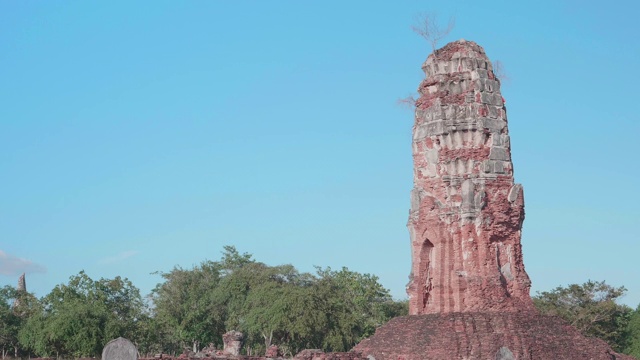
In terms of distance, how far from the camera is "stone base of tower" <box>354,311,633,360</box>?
66.9 ft

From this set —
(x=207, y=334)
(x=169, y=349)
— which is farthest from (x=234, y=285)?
(x=169, y=349)

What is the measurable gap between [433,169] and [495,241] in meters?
2.43

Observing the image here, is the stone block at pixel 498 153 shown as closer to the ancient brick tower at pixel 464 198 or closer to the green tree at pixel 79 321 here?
the ancient brick tower at pixel 464 198

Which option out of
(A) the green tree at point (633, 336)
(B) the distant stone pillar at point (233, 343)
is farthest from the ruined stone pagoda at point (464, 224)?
(A) the green tree at point (633, 336)

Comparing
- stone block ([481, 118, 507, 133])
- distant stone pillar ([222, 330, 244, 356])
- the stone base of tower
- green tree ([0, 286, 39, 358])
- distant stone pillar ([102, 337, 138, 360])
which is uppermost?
stone block ([481, 118, 507, 133])

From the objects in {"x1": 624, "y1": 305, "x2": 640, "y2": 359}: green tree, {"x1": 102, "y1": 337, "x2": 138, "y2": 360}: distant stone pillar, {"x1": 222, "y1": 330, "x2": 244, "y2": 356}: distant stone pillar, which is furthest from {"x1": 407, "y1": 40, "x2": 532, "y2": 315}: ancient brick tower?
{"x1": 624, "y1": 305, "x2": 640, "y2": 359}: green tree

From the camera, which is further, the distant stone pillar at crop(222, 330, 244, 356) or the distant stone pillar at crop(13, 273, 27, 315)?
the distant stone pillar at crop(13, 273, 27, 315)

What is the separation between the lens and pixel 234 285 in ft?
153

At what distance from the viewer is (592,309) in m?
42.6

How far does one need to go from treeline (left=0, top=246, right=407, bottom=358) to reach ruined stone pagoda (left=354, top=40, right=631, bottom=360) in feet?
51.6

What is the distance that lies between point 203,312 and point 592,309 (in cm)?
1839

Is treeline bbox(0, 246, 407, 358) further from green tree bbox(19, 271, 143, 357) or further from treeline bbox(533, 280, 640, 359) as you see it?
treeline bbox(533, 280, 640, 359)

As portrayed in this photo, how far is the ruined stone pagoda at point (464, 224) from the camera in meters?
21.4

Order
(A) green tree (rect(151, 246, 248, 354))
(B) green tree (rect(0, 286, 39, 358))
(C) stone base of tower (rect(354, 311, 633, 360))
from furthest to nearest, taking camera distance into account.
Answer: (A) green tree (rect(151, 246, 248, 354))
(B) green tree (rect(0, 286, 39, 358))
(C) stone base of tower (rect(354, 311, 633, 360))
